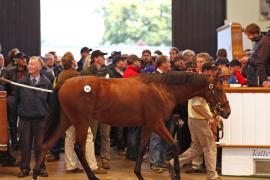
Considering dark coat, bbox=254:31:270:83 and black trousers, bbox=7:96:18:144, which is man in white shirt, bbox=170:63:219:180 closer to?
dark coat, bbox=254:31:270:83

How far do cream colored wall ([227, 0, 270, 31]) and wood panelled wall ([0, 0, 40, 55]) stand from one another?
4.99m

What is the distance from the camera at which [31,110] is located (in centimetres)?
730

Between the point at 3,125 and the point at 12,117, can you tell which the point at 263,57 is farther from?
the point at 12,117

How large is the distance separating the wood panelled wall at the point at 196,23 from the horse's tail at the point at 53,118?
7.85 metres

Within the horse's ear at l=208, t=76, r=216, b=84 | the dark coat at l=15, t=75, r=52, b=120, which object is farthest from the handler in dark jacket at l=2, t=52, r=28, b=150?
the horse's ear at l=208, t=76, r=216, b=84

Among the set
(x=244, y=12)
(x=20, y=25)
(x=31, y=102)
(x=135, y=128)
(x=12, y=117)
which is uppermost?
(x=244, y=12)

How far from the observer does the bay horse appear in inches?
262

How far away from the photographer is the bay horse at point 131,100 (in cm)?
665

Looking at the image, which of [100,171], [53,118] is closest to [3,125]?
[53,118]

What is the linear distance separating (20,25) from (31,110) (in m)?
7.15

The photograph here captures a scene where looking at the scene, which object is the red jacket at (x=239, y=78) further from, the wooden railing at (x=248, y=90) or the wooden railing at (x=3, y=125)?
the wooden railing at (x=3, y=125)

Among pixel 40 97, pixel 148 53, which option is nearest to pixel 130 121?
pixel 40 97

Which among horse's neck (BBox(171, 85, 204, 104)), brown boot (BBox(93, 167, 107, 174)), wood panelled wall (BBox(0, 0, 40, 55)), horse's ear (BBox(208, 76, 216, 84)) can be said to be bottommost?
brown boot (BBox(93, 167, 107, 174))

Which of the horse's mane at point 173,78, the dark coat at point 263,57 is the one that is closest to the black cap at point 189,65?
the dark coat at point 263,57
